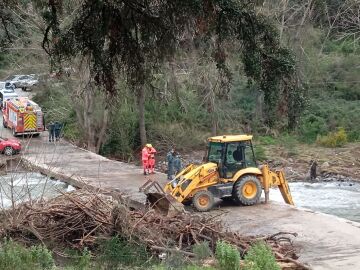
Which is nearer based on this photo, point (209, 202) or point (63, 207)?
point (63, 207)

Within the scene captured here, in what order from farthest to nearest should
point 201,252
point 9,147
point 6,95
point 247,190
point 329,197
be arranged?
1. point 6,95
2. point 9,147
3. point 329,197
4. point 247,190
5. point 201,252

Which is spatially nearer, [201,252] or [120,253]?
[201,252]

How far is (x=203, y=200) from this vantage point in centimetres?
2195

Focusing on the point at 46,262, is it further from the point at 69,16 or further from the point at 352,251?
the point at 352,251

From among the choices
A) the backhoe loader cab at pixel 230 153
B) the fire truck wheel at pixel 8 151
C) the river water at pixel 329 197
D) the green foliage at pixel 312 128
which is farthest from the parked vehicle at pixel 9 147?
the green foliage at pixel 312 128

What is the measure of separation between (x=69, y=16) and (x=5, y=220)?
16.9 ft

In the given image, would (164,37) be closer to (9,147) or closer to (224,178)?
(224,178)

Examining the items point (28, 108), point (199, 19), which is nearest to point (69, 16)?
point (199, 19)

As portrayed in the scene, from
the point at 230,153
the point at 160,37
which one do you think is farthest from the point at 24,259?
the point at 230,153

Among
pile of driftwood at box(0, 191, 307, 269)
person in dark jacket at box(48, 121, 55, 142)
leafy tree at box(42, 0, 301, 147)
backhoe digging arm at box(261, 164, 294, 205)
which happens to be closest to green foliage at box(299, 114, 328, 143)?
person in dark jacket at box(48, 121, 55, 142)

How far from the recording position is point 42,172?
101ft

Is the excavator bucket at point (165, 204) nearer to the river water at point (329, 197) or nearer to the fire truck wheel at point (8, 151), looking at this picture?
the river water at point (329, 197)

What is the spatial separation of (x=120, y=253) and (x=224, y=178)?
359 inches

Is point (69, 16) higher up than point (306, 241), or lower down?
higher up
